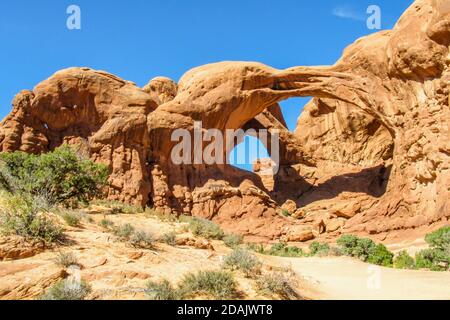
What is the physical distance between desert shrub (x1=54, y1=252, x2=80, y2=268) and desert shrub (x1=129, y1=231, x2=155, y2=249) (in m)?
1.68

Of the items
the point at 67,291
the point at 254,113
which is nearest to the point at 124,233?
the point at 67,291

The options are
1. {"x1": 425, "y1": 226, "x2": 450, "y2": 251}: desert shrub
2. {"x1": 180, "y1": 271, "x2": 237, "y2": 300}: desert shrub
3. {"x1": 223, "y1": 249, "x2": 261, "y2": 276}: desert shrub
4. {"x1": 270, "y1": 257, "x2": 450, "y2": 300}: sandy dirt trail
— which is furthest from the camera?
{"x1": 425, "y1": 226, "x2": 450, "y2": 251}: desert shrub

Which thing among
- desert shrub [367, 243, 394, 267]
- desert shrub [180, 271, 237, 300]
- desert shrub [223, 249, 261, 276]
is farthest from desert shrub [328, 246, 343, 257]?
desert shrub [180, 271, 237, 300]

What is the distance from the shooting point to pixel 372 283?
361 inches

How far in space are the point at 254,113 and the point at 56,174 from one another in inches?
590

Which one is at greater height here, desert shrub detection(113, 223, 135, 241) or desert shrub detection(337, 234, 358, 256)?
desert shrub detection(113, 223, 135, 241)

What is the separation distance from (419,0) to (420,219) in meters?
10.8

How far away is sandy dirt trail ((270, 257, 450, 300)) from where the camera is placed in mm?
7840

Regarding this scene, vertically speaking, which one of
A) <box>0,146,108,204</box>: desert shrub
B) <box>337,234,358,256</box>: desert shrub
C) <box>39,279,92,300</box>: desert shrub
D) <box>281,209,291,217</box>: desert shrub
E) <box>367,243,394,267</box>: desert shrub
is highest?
<box>0,146,108,204</box>: desert shrub

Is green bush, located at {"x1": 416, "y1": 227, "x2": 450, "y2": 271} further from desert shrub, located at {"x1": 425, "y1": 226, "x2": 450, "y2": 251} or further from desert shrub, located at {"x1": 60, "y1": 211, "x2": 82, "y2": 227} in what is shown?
desert shrub, located at {"x1": 60, "y1": 211, "x2": 82, "y2": 227}

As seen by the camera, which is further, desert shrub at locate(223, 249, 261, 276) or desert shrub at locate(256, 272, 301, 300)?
desert shrub at locate(223, 249, 261, 276)

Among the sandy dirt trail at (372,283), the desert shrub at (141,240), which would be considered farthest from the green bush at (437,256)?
the desert shrub at (141,240)

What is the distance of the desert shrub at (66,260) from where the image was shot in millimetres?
6463

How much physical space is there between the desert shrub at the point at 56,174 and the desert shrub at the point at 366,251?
31.8 ft
